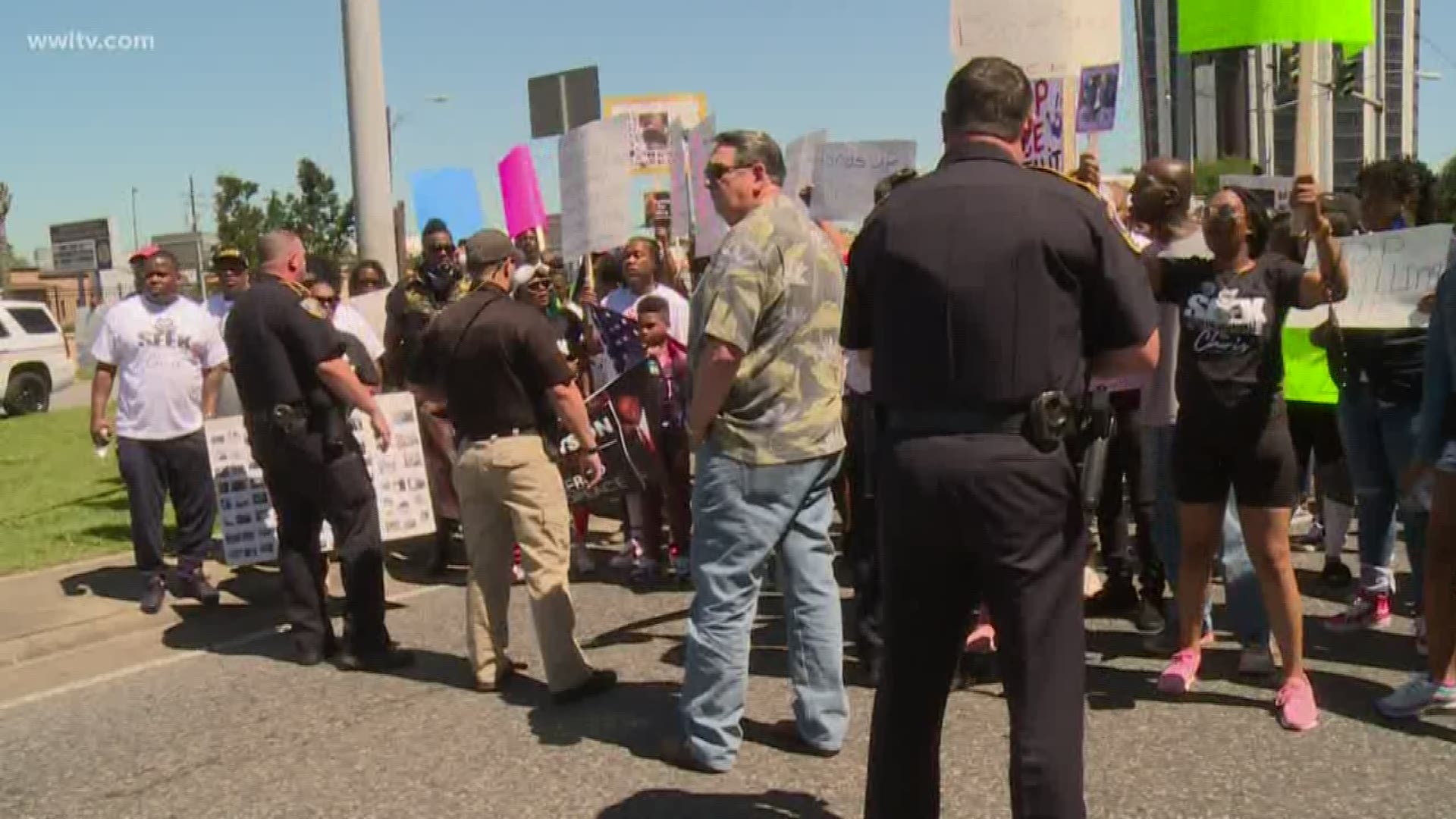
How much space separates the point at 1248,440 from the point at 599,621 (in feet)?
10.6

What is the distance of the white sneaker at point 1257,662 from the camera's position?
500 cm

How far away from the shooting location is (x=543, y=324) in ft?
16.9

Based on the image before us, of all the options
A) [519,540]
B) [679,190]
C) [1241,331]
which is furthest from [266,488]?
[1241,331]

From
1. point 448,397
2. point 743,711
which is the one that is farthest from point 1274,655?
point 448,397

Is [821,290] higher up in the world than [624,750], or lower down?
higher up

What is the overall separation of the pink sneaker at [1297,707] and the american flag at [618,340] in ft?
12.7

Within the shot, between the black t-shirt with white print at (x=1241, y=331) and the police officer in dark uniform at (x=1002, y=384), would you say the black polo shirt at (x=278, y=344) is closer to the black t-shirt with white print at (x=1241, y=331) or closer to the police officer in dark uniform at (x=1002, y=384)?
the police officer in dark uniform at (x=1002, y=384)

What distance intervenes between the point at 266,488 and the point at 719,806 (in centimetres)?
342

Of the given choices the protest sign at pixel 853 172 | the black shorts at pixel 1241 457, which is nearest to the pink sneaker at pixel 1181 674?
the black shorts at pixel 1241 457

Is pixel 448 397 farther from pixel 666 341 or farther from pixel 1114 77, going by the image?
pixel 1114 77

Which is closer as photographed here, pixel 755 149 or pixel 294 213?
pixel 755 149

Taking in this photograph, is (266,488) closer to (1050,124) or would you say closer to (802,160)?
(802,160)

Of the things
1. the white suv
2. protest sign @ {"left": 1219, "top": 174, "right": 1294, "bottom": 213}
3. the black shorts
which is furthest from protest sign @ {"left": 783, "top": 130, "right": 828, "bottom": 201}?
the white suv

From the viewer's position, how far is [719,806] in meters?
4.01
